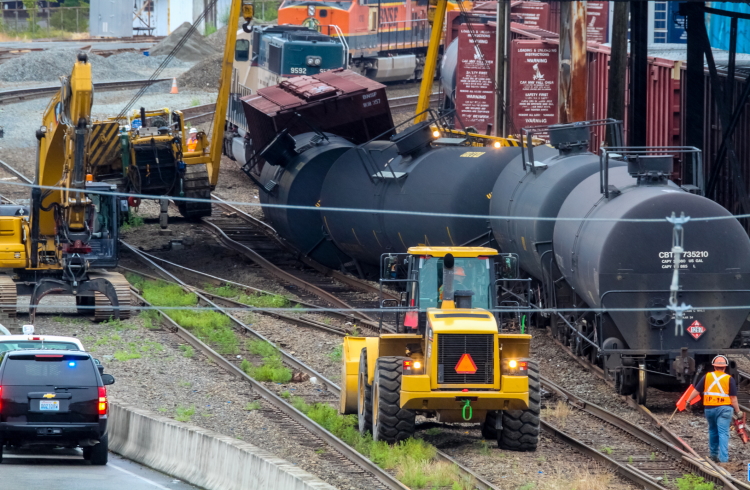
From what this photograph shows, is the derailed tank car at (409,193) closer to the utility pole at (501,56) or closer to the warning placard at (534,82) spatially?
the utility pole at (501,56)

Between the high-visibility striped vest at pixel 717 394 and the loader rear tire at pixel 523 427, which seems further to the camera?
the loader rear tire at pixel 523 427

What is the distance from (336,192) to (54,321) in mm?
6671

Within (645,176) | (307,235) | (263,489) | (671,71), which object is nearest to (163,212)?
(307,235)

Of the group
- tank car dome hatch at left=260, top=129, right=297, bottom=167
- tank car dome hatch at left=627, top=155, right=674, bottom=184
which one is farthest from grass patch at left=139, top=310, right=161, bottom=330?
tank car dome hatch at left=627, top=155, right=674, bottom=184

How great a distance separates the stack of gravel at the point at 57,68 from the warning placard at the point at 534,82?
1155 inches

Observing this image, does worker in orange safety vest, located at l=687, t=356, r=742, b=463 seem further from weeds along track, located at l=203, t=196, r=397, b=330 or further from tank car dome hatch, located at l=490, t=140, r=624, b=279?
weeds along track, located at l=203, t=196, r=397, b=330

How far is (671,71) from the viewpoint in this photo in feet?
90.3

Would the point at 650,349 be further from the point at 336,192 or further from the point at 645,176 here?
the point at 336,192

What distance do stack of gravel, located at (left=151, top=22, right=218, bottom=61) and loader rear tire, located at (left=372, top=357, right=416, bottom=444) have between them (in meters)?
51.5

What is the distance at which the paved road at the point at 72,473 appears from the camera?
1279 centimetres

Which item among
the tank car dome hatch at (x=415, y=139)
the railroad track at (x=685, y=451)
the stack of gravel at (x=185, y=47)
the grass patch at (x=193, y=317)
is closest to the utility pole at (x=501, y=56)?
the tank car dome hatch at (x=415, y=139)

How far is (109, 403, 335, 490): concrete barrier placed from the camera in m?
11.5

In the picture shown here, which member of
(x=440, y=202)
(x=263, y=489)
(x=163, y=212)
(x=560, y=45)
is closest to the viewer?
(x=263, y=489)

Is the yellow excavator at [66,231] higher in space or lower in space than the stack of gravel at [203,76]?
lower
